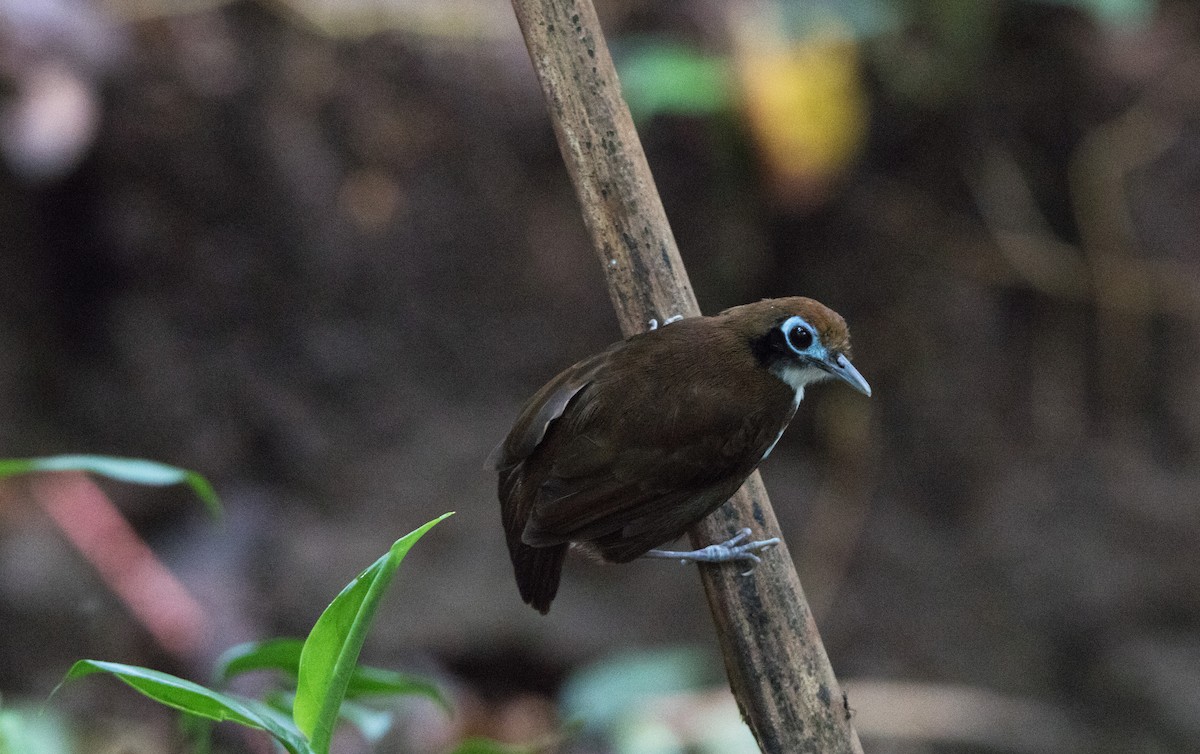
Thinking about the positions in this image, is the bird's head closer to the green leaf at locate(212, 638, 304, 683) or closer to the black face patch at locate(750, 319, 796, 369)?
the black face patch at locate(750, 319, 796, 369)

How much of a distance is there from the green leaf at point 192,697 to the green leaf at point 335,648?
75mm

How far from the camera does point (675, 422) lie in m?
2.14

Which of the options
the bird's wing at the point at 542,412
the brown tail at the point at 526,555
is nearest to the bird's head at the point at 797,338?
the bird's wing at the point at 542,412

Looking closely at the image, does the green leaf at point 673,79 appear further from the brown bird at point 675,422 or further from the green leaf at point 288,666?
the green leaf at point 288,666

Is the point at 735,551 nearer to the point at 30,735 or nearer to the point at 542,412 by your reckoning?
the point at 542,412

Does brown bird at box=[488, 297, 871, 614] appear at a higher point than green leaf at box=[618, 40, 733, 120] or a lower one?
lower

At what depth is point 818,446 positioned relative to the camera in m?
4.90

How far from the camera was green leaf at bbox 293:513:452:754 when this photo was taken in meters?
1.62

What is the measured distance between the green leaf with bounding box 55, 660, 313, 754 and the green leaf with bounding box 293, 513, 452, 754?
0.07 m

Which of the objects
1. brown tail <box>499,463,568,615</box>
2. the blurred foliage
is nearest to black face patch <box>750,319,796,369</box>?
brown tail <box>499,463,568,615</box>

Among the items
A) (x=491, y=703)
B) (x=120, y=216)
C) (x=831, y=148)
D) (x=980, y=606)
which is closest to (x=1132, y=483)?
(x=980, y=606)

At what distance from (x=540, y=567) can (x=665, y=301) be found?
56 centimetres

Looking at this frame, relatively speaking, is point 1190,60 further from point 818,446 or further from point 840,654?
point 840,654

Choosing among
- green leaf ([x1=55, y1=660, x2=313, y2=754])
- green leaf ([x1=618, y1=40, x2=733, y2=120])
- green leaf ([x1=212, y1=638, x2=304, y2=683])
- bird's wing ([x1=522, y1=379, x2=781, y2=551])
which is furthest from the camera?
green leaf ([x1=618, y1=40, x2=733, y2=120])
